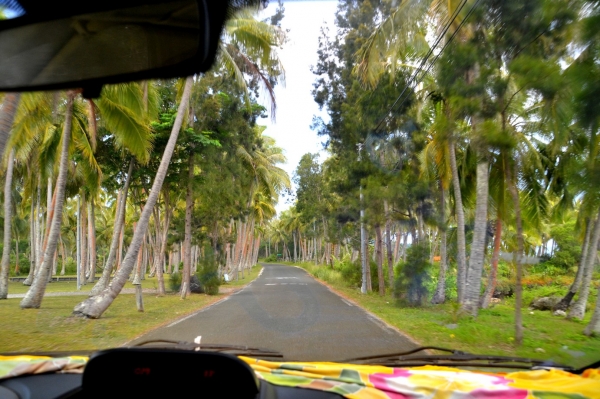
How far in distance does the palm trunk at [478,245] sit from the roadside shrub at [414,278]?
456 centimetres

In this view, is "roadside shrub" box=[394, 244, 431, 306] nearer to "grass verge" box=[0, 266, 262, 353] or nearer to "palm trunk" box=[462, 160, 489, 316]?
"palm trunk" box=[462, 160, 489, 316]

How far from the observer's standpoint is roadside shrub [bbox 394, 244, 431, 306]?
15.9 m

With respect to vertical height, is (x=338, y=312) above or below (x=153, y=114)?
below

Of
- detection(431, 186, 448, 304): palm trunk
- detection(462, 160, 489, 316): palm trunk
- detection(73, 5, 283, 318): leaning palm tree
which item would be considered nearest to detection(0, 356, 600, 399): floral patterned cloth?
detection(462, 160, 489, 316): palm trunk

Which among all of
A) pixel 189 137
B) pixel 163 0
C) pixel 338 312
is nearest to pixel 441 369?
pixel 163 0

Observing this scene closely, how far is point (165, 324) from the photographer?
32.3 feet

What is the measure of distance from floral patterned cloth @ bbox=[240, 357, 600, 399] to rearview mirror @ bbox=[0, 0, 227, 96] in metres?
2.16

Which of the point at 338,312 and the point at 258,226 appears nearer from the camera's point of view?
the point at 338,312

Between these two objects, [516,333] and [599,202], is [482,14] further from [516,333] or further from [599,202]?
[516,333]

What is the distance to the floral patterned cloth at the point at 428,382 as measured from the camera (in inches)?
113

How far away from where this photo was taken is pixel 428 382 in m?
3.10

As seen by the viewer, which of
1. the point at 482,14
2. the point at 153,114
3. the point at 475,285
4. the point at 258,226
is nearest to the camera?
the point at 482,14

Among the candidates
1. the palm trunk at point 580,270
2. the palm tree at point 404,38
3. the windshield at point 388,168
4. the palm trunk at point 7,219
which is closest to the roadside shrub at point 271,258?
the windshield at point 388,168

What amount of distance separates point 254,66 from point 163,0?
12055 millimetres
